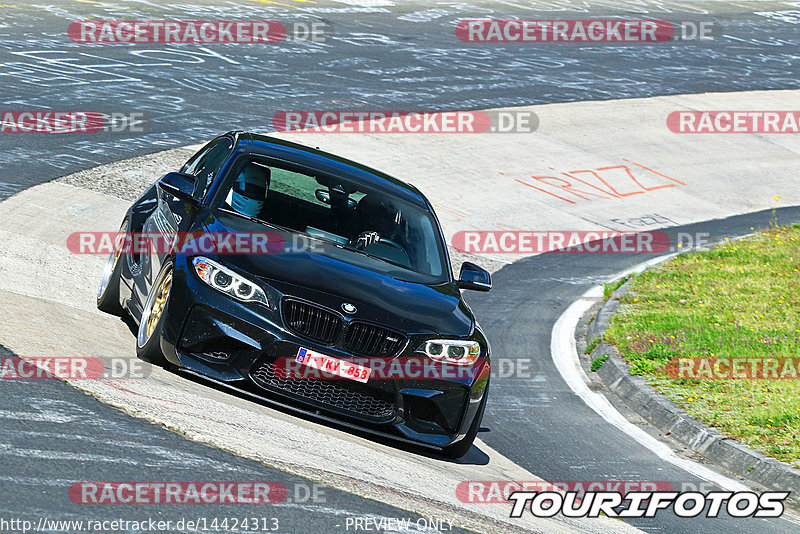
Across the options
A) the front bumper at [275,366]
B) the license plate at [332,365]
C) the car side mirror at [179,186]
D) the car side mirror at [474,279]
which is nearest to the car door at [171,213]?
the car side mirror at [179,186]

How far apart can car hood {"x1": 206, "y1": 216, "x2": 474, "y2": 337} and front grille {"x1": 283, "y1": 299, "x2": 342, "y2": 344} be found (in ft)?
0.17

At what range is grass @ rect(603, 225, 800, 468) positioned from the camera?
9242 mm

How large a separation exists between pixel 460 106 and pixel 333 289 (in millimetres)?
14960

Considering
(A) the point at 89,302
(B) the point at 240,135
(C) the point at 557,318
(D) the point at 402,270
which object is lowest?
(C) the point at 557,318

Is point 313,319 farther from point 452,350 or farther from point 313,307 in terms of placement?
point 452,350

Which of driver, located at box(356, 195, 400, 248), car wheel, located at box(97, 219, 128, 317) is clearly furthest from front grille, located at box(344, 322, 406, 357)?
car wheel, located at box(97, 219, 128, 317)

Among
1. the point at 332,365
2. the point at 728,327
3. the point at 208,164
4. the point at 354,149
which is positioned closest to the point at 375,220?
the point at 208,164

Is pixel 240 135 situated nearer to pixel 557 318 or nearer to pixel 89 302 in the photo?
pixel 89 302

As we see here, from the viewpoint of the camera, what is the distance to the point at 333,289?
7031 millimetres

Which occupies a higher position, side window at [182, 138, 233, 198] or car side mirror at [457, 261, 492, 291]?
side window at [182, 138, 233, 198]

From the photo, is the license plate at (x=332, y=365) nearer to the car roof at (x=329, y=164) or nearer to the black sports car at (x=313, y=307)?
the black sports car at (x=313, y=307)

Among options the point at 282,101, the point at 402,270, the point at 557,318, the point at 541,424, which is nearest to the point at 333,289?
the point at 402,270

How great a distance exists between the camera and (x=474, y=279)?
8258 mm

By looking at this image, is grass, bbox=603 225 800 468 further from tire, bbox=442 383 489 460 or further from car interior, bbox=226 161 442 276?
car interior, bbox=226 161 442 276
